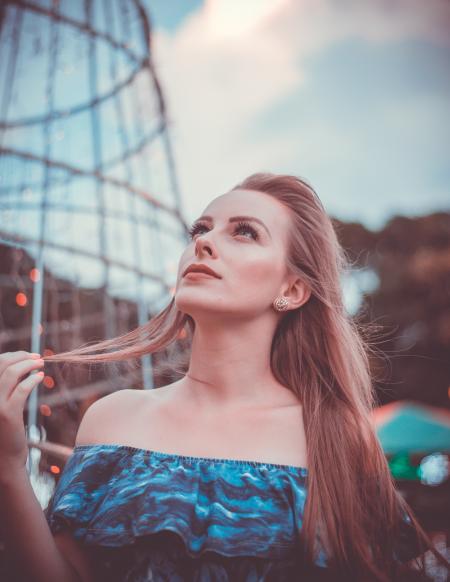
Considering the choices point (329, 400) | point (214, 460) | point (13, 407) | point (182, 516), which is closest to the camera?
point (13, 407)

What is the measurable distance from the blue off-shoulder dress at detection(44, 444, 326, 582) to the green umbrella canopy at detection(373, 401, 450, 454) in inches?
242

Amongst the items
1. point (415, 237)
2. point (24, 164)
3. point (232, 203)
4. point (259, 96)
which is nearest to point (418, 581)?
point (232, 203)

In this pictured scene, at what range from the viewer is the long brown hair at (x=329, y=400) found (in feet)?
4.11

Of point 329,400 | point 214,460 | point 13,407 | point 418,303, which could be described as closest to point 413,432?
point 329,400

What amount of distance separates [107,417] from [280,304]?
66cm

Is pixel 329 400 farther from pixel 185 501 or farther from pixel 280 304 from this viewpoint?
pixel 185 501

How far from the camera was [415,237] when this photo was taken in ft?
53.7

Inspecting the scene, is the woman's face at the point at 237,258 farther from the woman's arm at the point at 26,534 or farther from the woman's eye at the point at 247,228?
the woman's arm at the point at 26,534

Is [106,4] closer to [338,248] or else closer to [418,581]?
[338,248]

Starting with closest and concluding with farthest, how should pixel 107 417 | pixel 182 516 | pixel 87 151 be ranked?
pixel 182 516, pixel 107 417, pixel 87 151

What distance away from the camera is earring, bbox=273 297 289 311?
1616 mm

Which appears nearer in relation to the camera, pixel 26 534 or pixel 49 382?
pixel 26 534

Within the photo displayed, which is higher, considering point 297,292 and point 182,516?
point 297,292

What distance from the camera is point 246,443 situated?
4.50ft
